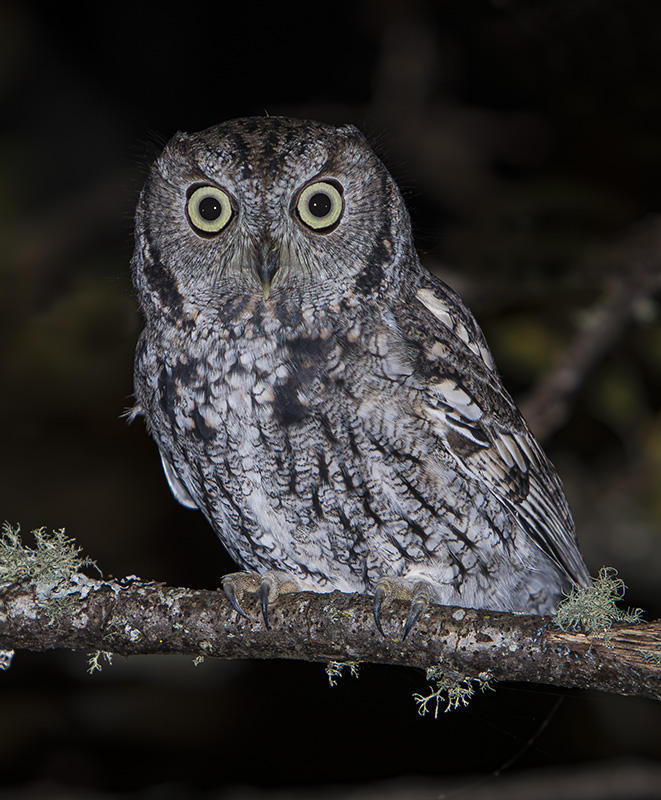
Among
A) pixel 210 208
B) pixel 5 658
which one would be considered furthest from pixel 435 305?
pixel 5 658

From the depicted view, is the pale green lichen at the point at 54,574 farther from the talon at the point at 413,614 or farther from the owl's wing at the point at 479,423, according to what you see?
the owl's wing at the point at 479,423

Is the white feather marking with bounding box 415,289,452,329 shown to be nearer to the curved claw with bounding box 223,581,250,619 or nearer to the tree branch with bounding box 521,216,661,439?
the tree branch with bounding box 521,216,661,439

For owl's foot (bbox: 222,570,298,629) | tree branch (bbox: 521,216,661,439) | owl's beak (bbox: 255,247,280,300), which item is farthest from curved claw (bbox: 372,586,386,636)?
tree branch (bbox: 521,216,661,439)

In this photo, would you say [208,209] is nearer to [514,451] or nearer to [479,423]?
[479,423]

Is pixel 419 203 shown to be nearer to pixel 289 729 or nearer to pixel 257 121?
pixel 257 121

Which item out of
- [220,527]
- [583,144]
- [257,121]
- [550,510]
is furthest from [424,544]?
[583,144]

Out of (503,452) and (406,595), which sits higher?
(503,452)

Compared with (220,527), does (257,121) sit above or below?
above
